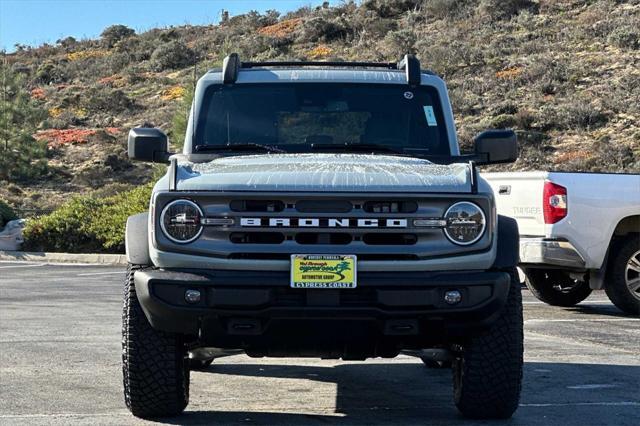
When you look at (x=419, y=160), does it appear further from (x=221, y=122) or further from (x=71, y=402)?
(x=71, y=402)

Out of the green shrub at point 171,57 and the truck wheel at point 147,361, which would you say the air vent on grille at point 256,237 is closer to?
the truck wheel at point 147,361

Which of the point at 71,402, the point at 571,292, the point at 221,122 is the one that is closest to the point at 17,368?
the point at 71,402

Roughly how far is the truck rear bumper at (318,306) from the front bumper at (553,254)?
6356 millimetres

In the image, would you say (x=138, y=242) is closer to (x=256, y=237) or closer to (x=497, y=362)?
(x=256, y=237)

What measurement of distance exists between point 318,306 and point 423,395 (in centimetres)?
204

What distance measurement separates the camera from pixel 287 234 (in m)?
Answer: 6.55

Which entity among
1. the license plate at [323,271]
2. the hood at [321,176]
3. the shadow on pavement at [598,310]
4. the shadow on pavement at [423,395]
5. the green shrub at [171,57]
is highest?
the green shrub at [171,57]

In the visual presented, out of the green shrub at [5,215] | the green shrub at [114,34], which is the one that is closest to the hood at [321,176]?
the green shrub at [5,215]

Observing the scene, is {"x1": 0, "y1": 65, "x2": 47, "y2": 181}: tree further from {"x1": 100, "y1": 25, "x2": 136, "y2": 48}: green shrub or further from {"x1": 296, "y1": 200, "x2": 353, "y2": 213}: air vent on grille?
{"x1": 296, "y1": 200, "x2": 353, "y2": 213}: air vent on grille

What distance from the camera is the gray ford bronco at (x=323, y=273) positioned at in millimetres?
6461

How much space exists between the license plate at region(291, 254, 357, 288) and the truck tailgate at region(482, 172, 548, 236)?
6826 mm

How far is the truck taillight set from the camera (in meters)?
12.9

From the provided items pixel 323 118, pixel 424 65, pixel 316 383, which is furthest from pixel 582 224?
pixel 424 65

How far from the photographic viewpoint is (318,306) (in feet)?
21.1
